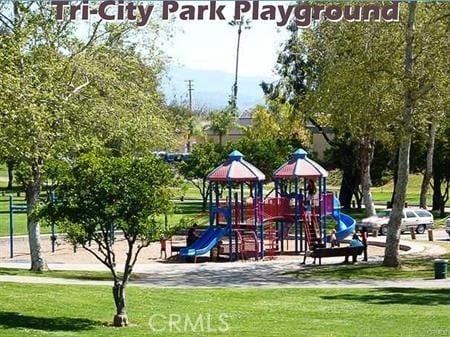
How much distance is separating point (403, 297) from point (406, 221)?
2233cm

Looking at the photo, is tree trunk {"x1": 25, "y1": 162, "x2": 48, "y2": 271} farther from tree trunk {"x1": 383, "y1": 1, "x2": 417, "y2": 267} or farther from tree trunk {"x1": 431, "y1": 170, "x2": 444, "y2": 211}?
tree trunk {"x1": 431, "y1": 170, "x2": 444, "y2": 211}

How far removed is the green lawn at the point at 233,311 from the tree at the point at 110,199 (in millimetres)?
1469

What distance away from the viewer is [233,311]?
2203 centimetres

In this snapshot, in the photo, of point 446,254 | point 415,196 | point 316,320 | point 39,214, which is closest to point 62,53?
point 39,214

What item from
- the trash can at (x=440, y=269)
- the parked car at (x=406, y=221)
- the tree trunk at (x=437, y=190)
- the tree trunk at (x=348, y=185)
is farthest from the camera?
the tree trunk at (x=348, y=185)

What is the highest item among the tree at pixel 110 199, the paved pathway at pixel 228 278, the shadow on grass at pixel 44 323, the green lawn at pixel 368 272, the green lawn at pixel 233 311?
the tree at pixel 110 199

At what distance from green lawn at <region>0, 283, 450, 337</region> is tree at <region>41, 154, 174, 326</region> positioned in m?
1.47

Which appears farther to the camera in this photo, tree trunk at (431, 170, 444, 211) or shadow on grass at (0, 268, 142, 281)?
tree trunk at (431, 170, 444, 211)

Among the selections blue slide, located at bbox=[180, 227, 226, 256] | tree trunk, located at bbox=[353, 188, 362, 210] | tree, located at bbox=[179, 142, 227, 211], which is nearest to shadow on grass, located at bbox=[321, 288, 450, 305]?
blue slide, located at bbox=[180, 227, 226, 256]

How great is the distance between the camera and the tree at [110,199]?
19.0 meters

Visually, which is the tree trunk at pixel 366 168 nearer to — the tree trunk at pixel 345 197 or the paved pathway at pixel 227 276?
the paved pathway at pixel 227 276

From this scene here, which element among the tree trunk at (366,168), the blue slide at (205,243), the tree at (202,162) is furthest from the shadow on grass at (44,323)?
the tree at (202,162)

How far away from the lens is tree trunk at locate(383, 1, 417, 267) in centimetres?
3028

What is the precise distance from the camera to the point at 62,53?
98.5ft
